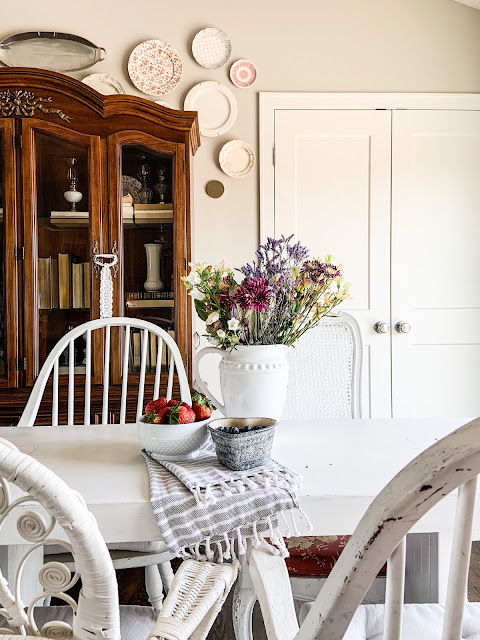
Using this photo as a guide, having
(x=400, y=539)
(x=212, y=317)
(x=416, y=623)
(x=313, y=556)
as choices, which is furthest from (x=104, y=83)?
(x=400, y=539)

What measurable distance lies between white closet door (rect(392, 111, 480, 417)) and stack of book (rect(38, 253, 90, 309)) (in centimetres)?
154

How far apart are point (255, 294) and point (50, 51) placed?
2277mm

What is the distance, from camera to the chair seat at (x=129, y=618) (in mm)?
972

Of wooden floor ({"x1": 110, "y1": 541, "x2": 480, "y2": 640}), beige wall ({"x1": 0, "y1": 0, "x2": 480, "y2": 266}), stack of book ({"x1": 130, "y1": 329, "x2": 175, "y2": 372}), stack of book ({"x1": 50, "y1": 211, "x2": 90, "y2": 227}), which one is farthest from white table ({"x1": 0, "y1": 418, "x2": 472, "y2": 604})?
beige wall ({"x1": 0, "y1": 0, "x2": 480, "y2": 266})

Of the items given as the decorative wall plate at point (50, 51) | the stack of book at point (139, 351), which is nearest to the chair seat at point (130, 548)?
the stack of book at point (139, 351)

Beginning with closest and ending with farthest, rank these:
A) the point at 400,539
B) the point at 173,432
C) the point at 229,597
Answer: the point at 400,539
the point at 173,432
the point at 229,597

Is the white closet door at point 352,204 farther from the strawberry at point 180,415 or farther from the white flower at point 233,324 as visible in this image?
the strawberry at point 180,415

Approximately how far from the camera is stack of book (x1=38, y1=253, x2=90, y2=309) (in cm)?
250

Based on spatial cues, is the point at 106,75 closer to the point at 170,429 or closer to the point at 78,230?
the point at 78,230

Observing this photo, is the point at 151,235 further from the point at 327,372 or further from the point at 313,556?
the point at 313,556

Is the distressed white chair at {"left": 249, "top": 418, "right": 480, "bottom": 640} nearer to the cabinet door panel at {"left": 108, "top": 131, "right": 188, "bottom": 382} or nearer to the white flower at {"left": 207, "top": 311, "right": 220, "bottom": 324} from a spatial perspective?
the white flower at {"left": 207, "top": 311, "right": 220, "bottom": 324}

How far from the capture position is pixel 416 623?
94 cm

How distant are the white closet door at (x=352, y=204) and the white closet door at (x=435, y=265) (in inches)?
2.4

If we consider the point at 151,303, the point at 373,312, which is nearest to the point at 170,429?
the point at 151,303
